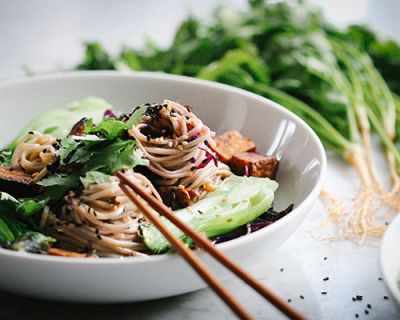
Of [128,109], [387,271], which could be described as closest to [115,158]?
[387,271]

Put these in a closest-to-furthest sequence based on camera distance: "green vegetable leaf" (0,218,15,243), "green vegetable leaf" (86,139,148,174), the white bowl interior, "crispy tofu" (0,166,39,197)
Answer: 1. "green vegetable leaf" (0,218,15,243)
2. "green vegetable leaf" (86,139,148,174)
3. "crispy tofu" (0,166,39,197)
4. the white bowl interior

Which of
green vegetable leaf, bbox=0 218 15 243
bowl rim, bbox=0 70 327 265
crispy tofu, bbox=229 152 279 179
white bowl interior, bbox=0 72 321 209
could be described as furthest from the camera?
white bowl interior, bbox=0 72 321 209

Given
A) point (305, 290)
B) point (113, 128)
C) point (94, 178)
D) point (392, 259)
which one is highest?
point (113, 128)

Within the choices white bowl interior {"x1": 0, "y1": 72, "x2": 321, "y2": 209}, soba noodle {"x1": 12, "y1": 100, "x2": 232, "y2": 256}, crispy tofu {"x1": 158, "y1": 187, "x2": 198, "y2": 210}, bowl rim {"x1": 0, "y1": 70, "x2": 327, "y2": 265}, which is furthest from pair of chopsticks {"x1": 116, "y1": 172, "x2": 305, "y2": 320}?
white bowl interior {"x1": 0, "y1": 72, "x2": 321, "y2": 209}

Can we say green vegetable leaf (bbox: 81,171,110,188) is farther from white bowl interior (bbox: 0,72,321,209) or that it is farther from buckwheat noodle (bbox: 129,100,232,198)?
white bowl interior (bbox: 0,72,321,209)

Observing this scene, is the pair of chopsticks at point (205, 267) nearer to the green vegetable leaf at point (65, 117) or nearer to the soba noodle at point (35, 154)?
the soba noodle at point (35, 154)

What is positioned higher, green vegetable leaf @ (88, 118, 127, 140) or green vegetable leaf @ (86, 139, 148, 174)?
green vegetable leaf @ (88, 118, 127, 140)

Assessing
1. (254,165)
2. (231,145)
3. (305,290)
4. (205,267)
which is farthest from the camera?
(231,145)

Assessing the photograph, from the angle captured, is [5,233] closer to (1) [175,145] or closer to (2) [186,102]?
(1) [175,145]
